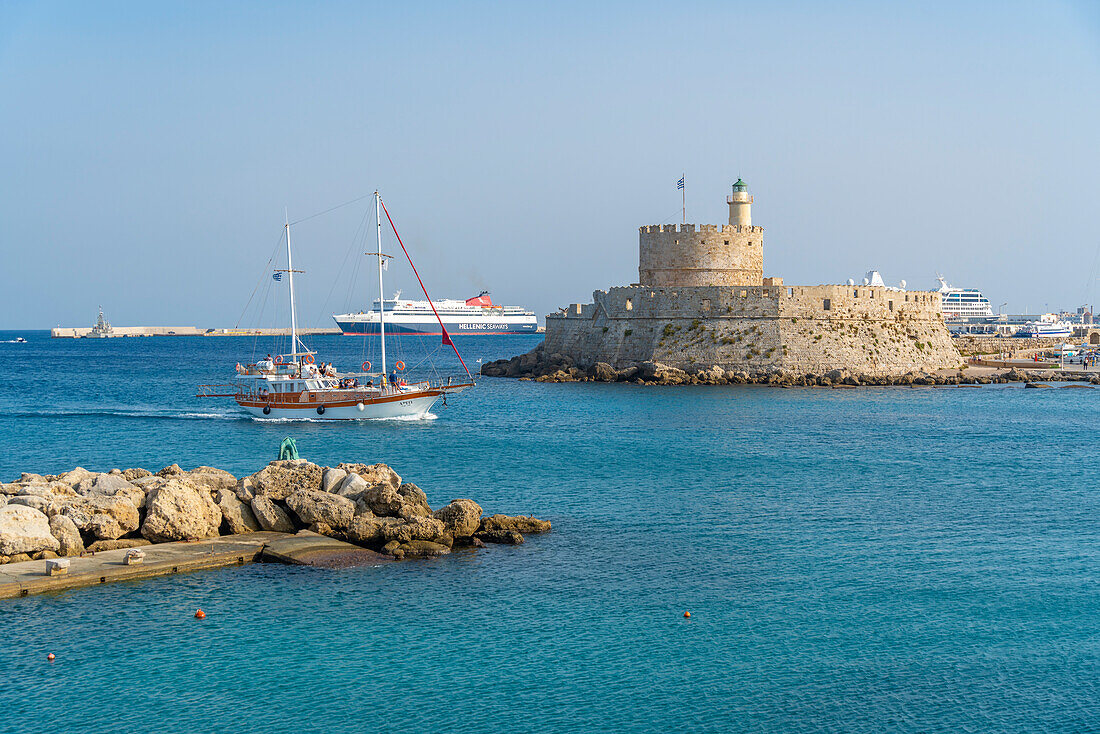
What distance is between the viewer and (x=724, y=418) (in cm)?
2848

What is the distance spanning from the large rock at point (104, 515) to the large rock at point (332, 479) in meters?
2.57

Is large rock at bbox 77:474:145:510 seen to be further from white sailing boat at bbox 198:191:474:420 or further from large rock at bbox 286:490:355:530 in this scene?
white sailing boat at bbox 198:191:474:420

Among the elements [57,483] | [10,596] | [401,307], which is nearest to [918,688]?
[10,596]

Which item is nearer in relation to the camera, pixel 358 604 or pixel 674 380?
pixel 358 604

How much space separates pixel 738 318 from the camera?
3878 centimetres

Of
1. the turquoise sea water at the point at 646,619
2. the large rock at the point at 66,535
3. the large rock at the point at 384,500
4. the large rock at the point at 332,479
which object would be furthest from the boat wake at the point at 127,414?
the large rock at the point at 66,535

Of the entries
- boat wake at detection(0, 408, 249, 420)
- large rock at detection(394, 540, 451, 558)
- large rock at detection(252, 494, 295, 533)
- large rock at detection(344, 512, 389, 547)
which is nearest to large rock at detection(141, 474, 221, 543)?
large rock at detection(252, 494, 295, 533)

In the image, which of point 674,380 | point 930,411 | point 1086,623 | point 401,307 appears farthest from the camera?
point 401,307

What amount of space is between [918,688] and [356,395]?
22098 millimetres

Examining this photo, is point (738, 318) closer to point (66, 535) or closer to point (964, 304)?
point (66, 535)

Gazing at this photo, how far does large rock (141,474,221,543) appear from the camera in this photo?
42.4 feet

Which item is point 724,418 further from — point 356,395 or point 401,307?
point 401,307

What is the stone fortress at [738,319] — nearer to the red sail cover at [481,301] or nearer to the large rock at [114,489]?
the large rock at [114,489]

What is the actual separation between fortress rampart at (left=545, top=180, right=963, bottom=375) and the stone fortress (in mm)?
40
